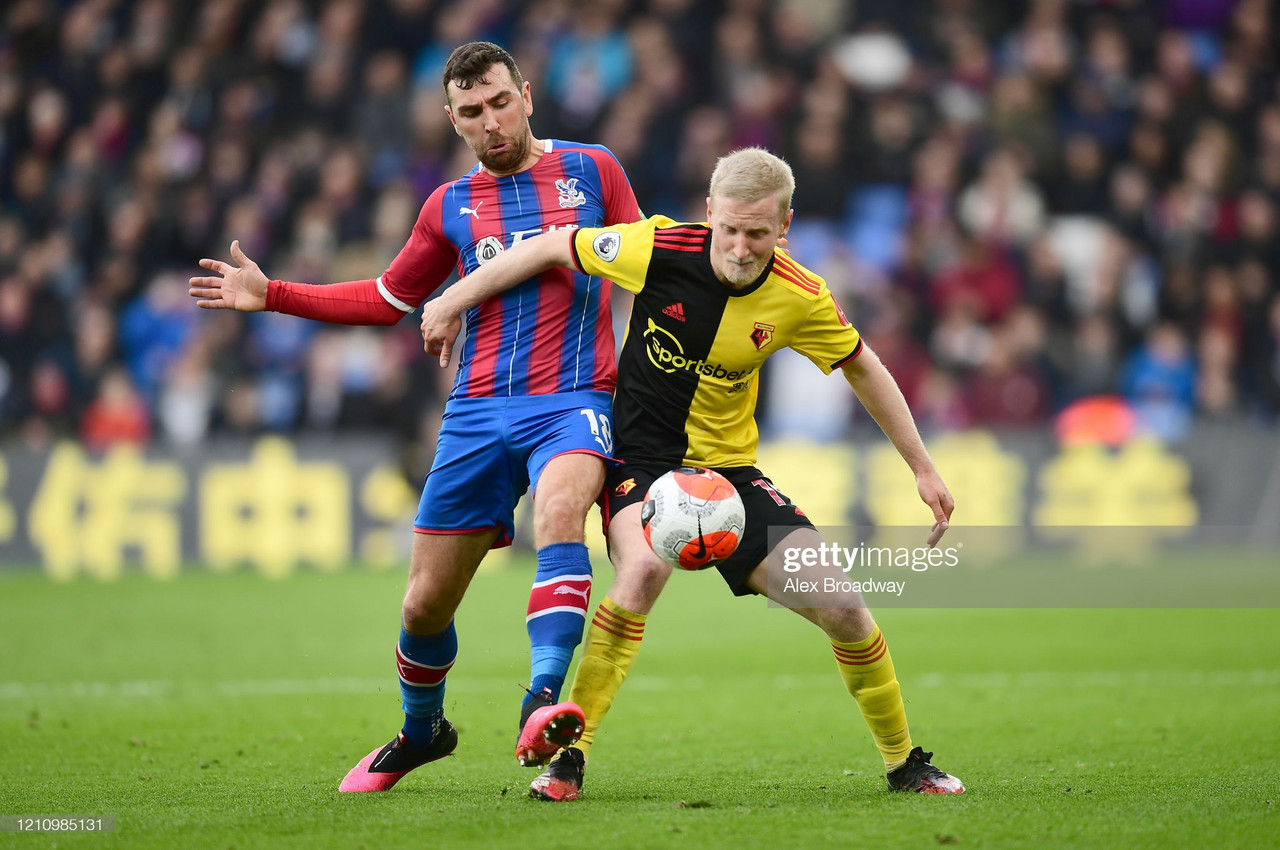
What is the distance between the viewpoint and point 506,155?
16.6 ft

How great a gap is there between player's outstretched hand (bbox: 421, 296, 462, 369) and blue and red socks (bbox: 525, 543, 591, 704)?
29.2 inches

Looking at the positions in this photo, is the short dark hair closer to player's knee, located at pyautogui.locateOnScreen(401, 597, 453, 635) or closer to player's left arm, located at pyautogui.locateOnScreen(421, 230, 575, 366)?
player's left arm, located at pyautogui.locateOnScreen(421, 230, 575, 366)

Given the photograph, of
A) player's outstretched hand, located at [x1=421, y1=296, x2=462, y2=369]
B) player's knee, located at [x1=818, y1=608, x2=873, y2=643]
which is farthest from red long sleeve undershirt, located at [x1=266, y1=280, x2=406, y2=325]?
player's knee, located at [x1=818, y1=608, x2=873, y2=643]

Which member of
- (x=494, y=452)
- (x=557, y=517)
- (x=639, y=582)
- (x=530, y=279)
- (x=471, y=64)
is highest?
(x=471, y=64)

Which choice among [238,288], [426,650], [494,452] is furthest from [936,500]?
[238,288]

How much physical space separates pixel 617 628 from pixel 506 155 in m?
1.63

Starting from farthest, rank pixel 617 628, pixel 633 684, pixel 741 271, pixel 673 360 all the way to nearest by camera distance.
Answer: pixel 633 684, pixel 673 360, pixel 617 628, pixel 741 271

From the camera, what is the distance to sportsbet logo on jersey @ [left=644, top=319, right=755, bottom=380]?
4.86 metres

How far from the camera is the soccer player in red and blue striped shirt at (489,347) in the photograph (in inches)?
193

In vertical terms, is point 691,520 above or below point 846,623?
above

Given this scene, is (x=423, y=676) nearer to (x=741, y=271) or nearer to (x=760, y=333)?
(x=760, y=333)

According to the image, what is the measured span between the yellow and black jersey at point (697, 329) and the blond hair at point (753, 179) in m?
0.29

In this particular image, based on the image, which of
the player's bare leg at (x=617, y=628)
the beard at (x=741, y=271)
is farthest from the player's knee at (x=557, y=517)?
the beard at (x=741, y=271)

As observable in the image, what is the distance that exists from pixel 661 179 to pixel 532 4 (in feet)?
10.9
